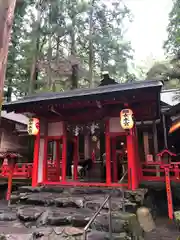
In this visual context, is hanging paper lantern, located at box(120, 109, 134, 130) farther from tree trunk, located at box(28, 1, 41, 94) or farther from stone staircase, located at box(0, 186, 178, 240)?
tree trunk, located at box(28, 1, 41, 94)

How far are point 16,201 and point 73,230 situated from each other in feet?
10.6

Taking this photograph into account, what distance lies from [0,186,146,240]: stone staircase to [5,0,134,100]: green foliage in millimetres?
10369

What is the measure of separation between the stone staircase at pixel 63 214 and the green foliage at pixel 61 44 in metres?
10.4

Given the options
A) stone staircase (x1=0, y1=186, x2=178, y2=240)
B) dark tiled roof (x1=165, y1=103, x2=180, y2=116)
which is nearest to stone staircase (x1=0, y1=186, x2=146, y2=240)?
stone staircase (x1=0, y1=186, x2=178, y2=240)

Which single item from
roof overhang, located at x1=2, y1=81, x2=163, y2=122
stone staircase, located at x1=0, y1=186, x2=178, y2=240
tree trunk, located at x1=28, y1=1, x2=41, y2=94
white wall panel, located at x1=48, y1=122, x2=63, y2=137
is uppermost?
tree trunk, located at x1=28, y1=1, x2=41, y2=94

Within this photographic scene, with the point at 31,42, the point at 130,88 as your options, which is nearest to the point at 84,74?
the point at 31,42

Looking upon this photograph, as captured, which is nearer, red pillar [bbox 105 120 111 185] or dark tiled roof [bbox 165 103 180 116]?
red pillar [bbox 105 120 111 185]

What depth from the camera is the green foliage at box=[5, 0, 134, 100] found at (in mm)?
15828

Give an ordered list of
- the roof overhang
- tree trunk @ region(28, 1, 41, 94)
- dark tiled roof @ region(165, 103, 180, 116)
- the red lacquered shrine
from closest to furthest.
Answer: the roof overhang → the red lacquered shrine → dark tiled roof @ region(165, 103, 180, 116) → tree trunk @ region(28, 1, 41, 94)

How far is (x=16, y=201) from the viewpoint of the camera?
6484 mm

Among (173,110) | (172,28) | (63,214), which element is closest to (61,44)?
(172,28)

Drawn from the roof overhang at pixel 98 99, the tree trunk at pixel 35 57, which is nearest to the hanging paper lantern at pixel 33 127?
the roof overhang at pixel 98 99

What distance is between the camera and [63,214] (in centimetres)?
484

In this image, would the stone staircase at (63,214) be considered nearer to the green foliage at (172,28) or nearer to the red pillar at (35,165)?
the red pillar at (35,165)
